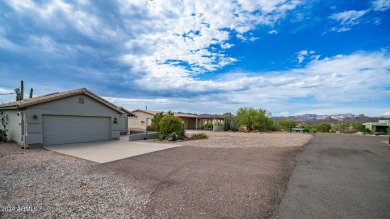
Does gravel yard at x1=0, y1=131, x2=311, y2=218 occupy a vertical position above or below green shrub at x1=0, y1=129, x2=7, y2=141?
below

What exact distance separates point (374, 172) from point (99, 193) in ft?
28.1

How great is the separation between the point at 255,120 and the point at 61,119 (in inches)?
932

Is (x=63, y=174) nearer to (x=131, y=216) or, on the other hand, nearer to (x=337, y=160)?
(x=131, y=216)

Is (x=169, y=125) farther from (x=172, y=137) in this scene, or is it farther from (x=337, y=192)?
(x=337, y=192)

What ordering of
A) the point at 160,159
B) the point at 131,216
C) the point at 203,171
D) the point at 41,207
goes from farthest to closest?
1. the point at 160,159
2. the point at 203,171
3. the point at 41,207
4. the point at 131,216

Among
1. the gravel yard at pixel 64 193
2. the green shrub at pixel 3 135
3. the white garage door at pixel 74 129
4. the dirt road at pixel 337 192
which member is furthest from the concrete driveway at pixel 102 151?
the dirt road at pixel 337 192

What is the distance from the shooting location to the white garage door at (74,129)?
12180 millimetres

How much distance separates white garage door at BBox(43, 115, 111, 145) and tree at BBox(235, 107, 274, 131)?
64.8 feet

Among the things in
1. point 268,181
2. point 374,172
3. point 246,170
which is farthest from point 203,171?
point 374,172

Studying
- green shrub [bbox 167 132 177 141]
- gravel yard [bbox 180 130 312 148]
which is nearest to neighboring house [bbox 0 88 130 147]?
green shrub [bbox 167 132 177 141]

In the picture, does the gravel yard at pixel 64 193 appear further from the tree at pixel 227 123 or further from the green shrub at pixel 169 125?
the tree at pixel 227 123

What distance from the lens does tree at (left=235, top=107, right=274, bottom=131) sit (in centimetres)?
2923

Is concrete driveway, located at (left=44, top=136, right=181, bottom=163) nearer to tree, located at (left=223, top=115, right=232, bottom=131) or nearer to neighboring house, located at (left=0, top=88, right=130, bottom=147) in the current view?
neighboring house, located at (left=0, top=88, right=130, bottom=147)

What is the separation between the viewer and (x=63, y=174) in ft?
20.4
